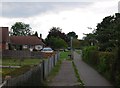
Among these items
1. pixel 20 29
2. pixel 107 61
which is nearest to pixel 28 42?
pixel 20 29

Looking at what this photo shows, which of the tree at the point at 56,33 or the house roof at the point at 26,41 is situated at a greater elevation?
the tree at the point at 56,33

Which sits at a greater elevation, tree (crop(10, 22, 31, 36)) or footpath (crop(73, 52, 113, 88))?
tree (crop(10, 22, 31, 36))

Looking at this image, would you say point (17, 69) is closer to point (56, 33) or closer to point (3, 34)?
point (3, 34)

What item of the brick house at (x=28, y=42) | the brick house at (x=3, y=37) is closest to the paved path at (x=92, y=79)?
the brick house at (x=3, y=37)

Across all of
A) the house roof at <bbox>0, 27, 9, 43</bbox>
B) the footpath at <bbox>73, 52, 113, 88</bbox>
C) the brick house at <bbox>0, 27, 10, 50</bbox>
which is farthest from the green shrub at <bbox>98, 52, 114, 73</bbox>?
the house roof at <bbox>0, 27, 9, 43</bbox>

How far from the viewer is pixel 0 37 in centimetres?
7088

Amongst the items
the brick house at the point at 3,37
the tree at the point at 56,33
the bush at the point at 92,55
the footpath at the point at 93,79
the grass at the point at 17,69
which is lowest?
the footpath at the point at 93,79

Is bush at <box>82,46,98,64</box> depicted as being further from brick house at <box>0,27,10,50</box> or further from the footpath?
brick house at <box>0,27,10,50</box>

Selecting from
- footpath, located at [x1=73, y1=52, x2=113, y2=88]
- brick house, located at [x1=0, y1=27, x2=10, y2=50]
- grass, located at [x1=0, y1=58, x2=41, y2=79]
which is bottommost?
footpath, located at [x1=73, y1=52, x2=113, y2=88]

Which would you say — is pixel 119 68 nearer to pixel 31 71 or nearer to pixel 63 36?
pixel 31 71

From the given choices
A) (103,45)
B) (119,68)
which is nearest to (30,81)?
(119,68)

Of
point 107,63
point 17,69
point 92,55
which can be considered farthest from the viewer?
point 92,55

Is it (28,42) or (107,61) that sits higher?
(28,42)

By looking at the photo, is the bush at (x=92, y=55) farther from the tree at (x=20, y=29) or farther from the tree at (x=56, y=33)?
the tree at (x=20, y=29)
